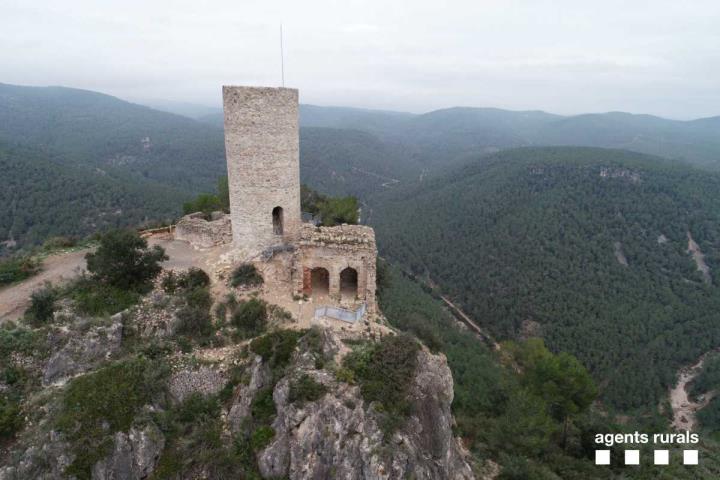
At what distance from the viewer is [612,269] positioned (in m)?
56.9

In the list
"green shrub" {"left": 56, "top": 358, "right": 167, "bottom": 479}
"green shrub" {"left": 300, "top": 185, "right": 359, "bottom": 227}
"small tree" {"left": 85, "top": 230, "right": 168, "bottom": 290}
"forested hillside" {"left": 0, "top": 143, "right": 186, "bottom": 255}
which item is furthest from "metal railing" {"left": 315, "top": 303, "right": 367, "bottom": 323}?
"forested hillside" {"left": 0, "top": 143, "right": 186, "bottom": 255}

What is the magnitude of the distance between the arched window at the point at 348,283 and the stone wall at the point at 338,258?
2.72 feet

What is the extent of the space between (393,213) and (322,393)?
8253 cm

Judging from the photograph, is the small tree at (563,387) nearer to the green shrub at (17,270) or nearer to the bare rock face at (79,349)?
the bare rock face at (79,349)

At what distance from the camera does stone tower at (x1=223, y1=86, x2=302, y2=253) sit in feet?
47.1

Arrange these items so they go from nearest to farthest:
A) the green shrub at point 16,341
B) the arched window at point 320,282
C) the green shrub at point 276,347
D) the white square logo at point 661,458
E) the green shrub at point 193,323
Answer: the green shrub at point 16,341, the green shrub at point 276,347, the green shrub at point 193,323, the arched window at point 320,282, the white square logo at point 661,458

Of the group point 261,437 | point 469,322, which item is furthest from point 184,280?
point 469,322

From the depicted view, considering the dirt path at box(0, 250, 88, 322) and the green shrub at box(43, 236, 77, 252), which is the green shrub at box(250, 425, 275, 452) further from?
the green shrub at box(43, 236, 77, 252)

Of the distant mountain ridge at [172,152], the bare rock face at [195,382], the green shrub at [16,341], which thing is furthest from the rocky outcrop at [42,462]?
the distant mountain ridge at [172,152]

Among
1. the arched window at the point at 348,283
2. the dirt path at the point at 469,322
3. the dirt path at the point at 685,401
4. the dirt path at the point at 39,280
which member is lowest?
the dirt path at the point at 685,401

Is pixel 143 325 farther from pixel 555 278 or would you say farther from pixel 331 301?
pixel 555 278

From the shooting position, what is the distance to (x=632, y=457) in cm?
1683

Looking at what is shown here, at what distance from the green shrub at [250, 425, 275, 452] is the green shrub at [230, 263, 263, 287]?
5665 millimetres

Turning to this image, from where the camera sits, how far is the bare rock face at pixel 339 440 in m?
9.95
